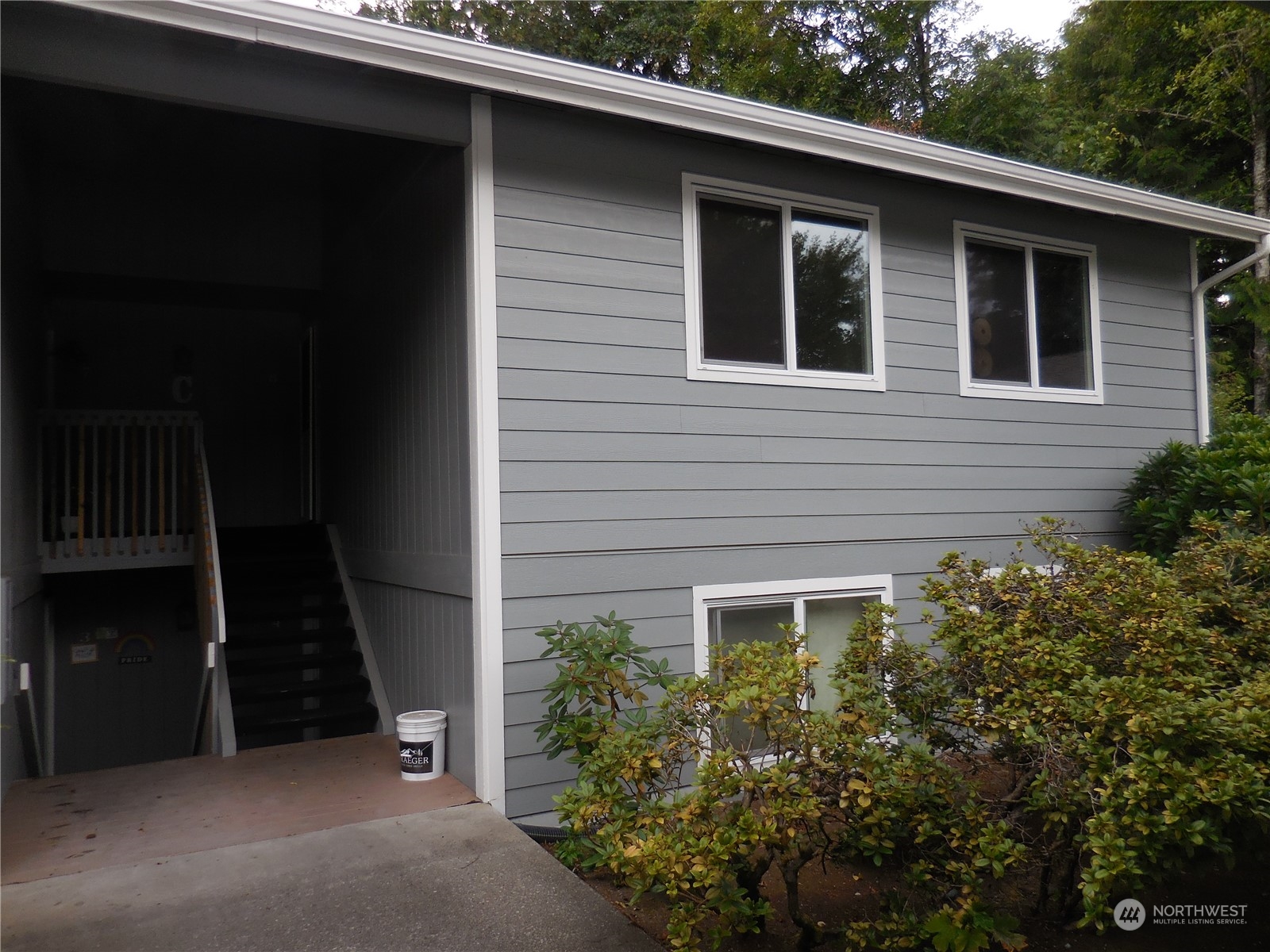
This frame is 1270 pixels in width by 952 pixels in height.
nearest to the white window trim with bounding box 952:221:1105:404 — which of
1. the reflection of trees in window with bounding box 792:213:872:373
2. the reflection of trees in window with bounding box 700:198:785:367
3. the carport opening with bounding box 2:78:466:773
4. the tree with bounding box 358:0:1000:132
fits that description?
the reflection of trees in window with bounding box 792:213:872:373

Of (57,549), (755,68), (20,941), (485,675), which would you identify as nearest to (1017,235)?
(485,675)

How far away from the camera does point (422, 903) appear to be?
3381 mm

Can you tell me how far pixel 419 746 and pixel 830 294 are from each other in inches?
143

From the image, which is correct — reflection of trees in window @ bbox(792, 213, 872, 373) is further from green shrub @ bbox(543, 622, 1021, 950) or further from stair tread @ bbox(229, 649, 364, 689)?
stair tread @ bbox(229, 649, 364, 689)

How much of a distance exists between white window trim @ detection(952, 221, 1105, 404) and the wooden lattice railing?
225 inches

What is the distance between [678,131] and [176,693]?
22.3ft

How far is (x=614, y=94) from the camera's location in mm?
4562

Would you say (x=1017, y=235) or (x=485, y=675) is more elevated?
(x=1017, y=235)

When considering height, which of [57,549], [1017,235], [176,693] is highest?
[1017,235]

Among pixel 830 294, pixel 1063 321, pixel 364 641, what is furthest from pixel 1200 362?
pixel 364 641

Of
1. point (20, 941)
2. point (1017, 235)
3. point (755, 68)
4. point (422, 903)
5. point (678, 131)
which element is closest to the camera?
point (20, 941)

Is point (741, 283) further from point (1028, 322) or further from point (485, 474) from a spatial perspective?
point (1028, 322)

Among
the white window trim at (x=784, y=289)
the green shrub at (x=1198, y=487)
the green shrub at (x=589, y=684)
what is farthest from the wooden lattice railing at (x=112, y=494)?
the green shrub at (x=1198, y=487)

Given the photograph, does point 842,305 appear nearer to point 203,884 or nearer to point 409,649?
point 409,649
